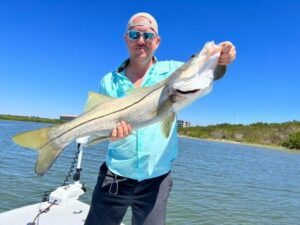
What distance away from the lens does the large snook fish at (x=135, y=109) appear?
128 inches

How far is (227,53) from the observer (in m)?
3.41

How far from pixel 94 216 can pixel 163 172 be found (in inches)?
33.0

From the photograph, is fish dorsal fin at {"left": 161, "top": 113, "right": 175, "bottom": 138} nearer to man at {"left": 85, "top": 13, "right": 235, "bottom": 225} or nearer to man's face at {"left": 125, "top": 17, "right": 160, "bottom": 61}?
man at {"left": 85, "top": 13, "right": 235, "bottom": 225}

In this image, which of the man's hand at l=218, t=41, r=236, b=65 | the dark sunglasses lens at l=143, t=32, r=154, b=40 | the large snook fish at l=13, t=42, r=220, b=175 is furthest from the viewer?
the dark sunglasses lens at l=143, t=32, r=154, b=40

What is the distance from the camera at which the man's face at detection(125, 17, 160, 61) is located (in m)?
3.91

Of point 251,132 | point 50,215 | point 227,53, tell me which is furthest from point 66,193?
point 251,132

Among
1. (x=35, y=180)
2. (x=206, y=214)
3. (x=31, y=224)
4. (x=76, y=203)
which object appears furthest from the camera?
(x=35, y=180)

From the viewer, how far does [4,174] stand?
15852 mm

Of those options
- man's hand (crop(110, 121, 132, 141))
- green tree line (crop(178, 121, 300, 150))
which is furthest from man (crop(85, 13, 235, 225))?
green tree line (crop(178, 121, 300, 150))

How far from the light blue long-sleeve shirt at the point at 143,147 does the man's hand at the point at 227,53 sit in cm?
76

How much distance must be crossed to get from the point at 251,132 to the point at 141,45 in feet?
272

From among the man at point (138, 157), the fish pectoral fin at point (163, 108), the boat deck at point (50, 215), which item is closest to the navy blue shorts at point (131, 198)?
the man at point (138, 157)

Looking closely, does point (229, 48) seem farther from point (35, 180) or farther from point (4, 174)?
point (4, 174)

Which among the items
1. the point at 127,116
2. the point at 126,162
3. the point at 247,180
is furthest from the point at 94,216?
the point at 247,180
